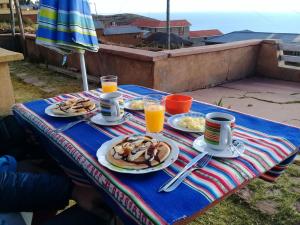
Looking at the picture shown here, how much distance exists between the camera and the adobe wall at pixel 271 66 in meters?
4.72

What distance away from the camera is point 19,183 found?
1238mm

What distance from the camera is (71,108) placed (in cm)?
157

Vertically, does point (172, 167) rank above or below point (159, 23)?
above

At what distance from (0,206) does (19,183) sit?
0.12m

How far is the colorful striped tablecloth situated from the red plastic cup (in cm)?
16

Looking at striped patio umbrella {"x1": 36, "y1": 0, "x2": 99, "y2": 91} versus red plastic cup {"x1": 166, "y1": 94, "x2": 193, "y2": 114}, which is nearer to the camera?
red plastic cup {"x1": 166, "y1": 94, "x2": 193, "y2": 114}

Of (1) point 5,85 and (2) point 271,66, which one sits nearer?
(1) point 5,85

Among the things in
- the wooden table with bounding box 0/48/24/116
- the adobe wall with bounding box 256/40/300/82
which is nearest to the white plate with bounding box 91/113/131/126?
the wooden table with bounding box 0/48/24/116

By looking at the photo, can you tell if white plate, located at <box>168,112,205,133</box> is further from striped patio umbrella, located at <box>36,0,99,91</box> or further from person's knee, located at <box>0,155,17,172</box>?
striped patio umbrella, located at <box>36,0,99,91</box>

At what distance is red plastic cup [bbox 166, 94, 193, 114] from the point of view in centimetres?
150

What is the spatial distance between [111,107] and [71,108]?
303mm

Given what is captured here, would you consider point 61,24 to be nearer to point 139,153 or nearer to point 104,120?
point 104,120

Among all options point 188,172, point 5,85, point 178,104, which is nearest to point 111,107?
point 178,104

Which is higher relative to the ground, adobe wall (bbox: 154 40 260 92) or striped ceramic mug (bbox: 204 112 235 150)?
striped ceramic mug (bbox: 204 112 235 150)
